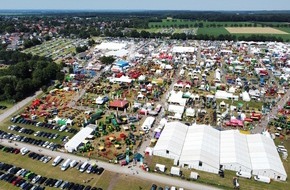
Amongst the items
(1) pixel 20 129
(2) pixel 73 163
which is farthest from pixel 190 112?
(1) pixel 20 129

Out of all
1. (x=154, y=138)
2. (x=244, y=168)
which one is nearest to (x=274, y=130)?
(x=244, y=168)

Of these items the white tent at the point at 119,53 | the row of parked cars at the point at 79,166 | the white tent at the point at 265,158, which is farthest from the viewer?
the white tent at the point at 119,53

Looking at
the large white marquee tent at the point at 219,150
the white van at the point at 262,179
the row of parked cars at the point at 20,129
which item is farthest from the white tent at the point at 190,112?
the row of parked cars at the point at 20,129

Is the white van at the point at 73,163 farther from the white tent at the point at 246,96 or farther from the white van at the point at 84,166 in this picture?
the white tent at the point at 246,96

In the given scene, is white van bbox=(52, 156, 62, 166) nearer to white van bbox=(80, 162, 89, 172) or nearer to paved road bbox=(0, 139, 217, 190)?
paved road bbox=(0, 139, 217, 190)

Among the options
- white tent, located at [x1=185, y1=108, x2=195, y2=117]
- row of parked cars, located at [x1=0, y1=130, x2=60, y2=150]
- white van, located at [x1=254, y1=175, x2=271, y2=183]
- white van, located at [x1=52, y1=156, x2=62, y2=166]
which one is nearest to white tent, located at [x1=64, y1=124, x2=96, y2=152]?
row of parked cars, located at [x1=0, y1=130, x2=60, y2=150]

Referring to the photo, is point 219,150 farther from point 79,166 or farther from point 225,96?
point 225,96
